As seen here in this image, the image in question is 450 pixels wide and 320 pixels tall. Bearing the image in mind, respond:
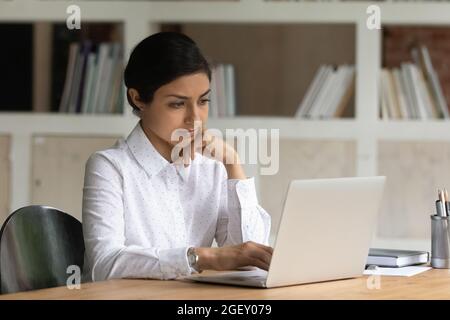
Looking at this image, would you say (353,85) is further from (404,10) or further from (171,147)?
(171,147)

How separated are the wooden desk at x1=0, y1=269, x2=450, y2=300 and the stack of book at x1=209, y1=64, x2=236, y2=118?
2.44 m

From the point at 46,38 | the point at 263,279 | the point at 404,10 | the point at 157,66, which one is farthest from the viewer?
the point at 46,38

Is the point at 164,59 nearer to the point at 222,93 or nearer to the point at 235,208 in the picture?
the point at 235,208

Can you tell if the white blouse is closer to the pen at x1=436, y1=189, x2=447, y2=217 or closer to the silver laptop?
the silver laptop

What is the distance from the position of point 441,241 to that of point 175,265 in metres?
0.78

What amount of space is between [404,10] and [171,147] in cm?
219

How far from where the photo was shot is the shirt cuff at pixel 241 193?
2.50 metres

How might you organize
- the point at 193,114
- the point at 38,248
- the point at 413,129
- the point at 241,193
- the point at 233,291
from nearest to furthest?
the point at 233,291 < the point at 38,248 < the point at 193,114 < the point at 241,193 < the point at 413,129

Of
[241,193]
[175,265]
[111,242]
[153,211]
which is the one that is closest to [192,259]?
[175,265]

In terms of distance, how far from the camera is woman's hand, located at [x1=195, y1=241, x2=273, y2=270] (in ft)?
6.79

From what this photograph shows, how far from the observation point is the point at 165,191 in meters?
2.45

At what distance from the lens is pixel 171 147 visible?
249 cm

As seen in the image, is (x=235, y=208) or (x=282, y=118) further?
(x=282, y=118)
